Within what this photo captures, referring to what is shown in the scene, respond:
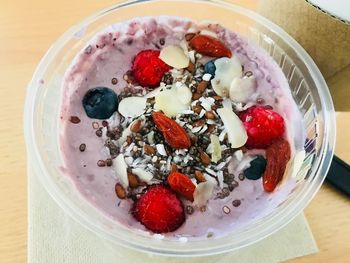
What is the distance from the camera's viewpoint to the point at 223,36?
1.00m

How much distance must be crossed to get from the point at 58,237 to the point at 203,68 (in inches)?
12.0

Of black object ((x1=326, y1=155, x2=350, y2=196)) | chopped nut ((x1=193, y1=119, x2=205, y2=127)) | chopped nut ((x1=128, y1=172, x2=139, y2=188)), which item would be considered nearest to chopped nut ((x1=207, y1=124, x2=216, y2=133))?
chopped nut ((x1=193, y1=119, x2=205, y2=127))

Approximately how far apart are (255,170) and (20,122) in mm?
366

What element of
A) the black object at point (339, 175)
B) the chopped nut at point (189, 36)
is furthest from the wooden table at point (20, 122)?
the chopped nut at point (189, 36)

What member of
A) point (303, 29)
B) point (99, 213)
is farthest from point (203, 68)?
point (99, 213)

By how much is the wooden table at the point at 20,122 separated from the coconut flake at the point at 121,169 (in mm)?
168

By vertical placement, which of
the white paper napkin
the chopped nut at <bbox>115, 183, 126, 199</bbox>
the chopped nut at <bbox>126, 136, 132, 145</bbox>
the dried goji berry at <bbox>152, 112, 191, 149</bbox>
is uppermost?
the dried goji berry at <bbox>152, 112, 191, 149</bbox>

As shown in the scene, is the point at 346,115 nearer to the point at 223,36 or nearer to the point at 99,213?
the point at 223,36

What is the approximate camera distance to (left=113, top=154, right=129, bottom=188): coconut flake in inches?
33.6

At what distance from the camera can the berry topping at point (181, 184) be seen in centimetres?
84

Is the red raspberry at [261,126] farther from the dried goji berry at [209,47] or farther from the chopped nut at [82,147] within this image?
the chopped nut at [82,147]

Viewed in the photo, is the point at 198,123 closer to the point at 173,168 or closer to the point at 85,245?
the point at 173,168

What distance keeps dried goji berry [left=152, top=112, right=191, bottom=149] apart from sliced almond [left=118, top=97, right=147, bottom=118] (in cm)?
3

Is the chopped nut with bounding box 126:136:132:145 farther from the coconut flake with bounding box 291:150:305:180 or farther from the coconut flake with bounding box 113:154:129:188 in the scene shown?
the coconut flake with bounding box 291:150:305:180
